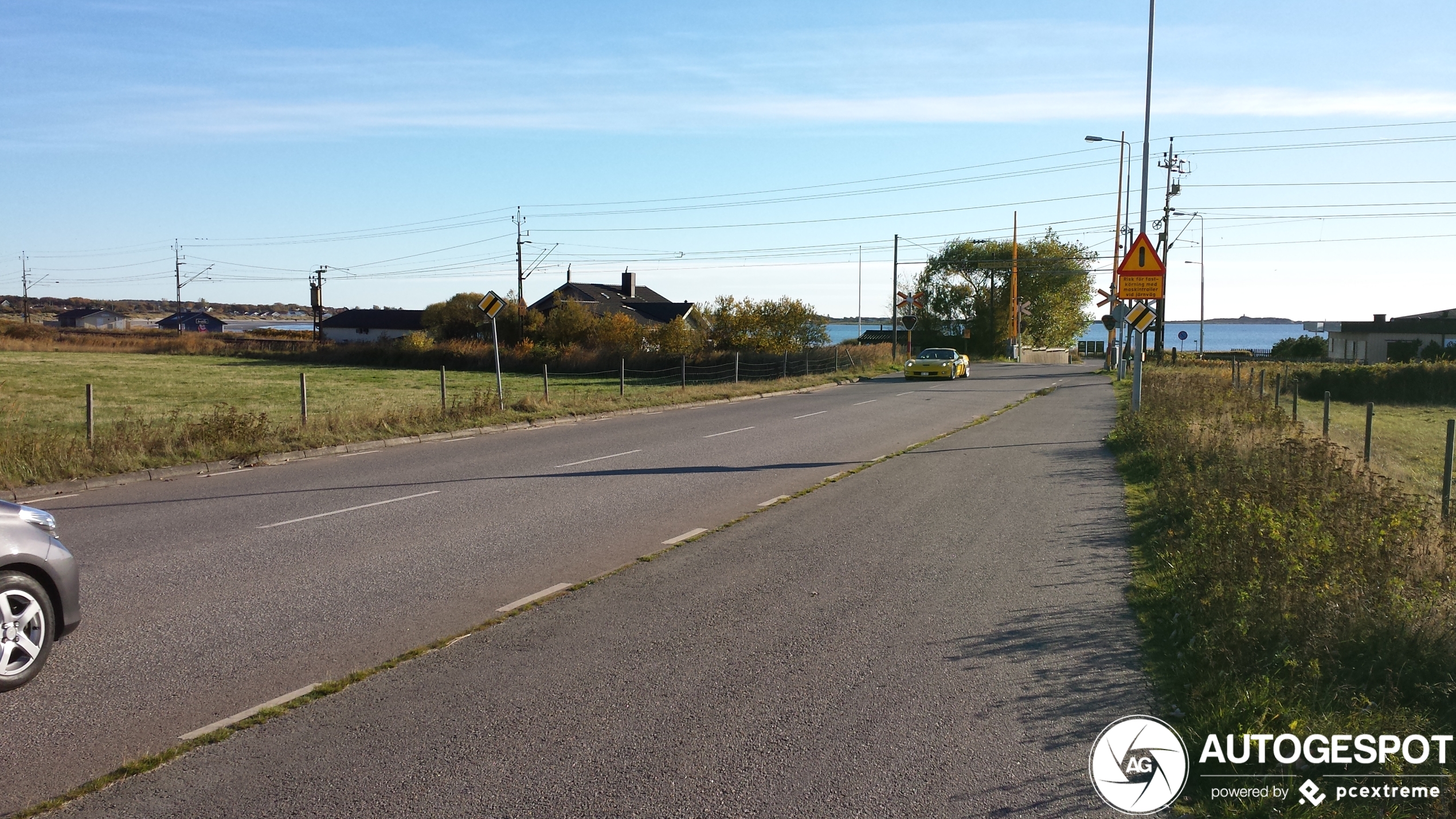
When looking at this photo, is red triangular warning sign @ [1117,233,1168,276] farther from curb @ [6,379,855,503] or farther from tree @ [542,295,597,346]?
tree @ [542,295,597,346]

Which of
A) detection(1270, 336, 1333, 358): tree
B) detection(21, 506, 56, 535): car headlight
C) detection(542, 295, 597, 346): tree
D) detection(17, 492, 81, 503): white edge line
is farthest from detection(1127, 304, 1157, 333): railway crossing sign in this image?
detection(1270, 336, 1333, 358): tree

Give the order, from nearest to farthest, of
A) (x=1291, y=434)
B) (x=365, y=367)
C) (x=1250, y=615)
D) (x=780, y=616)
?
(x=1250, y=615) < (x=780, y=616) < (x=1291, y=434) < (x=365, y=367)

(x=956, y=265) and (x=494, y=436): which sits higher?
(x=956, y=265)

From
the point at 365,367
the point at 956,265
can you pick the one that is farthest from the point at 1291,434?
the point at 956,265

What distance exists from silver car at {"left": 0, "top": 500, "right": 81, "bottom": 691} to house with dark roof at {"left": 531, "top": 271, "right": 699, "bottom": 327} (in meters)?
71.8

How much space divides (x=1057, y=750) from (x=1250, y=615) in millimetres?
2109

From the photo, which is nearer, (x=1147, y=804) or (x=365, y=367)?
(x=1147, y=804)

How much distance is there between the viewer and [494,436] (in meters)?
20.6

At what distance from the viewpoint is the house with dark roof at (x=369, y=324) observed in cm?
11806

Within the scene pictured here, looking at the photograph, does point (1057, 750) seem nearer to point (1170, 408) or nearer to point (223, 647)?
point (223, 647)

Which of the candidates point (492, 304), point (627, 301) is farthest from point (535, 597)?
point (627, 301)

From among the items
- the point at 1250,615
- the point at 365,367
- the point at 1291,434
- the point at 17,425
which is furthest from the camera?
the point at 365,367

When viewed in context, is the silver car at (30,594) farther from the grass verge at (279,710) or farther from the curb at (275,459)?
the curb at (275,459)

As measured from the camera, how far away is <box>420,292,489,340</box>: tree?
77625 millimetres
